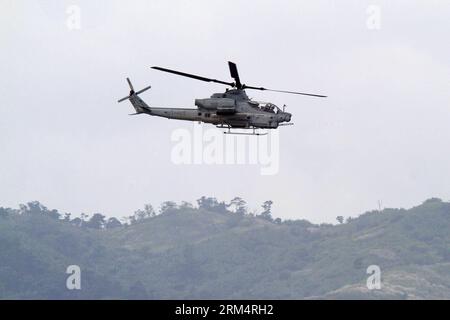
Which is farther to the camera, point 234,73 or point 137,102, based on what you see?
point 137,102

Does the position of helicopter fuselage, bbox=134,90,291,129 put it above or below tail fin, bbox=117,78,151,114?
below

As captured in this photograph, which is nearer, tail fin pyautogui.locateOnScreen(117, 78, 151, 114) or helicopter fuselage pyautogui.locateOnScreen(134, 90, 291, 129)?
helicopter fuselage pyautogui.locateOnScreen(134, 90, 291, 129)

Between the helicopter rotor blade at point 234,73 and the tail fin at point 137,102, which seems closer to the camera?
the helicopter rotor blade at point 234,73

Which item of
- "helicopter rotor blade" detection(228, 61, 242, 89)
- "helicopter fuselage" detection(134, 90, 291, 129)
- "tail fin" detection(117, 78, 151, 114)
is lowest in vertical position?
"helicopter fuselage" detection(134, 90, 291, 129)

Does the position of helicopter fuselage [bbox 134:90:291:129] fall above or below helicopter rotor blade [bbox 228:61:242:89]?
below

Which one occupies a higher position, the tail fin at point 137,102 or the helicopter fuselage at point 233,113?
the tail fin at point 137,102

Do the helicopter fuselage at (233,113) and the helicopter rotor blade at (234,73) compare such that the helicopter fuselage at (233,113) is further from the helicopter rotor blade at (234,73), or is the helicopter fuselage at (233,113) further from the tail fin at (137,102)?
the tail fin at (137,102)

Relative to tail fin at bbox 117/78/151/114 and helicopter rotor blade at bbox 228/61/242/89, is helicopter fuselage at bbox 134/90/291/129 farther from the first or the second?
tail fin at bbox 117/78/151/114

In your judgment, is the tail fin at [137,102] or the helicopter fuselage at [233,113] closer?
the helicopter fuselage at [233,113]

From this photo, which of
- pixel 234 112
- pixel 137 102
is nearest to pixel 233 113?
pixel 234 112

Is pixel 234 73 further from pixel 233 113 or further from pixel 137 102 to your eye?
pixel 137 102

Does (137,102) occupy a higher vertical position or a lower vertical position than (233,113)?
higher

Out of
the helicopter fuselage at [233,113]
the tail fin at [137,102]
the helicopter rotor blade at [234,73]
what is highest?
the helicopter rotor blade at [234,73]
